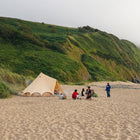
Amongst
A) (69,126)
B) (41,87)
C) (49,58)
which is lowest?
(69,126)

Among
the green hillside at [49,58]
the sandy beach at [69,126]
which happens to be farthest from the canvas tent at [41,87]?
the green hillside at [49,58]

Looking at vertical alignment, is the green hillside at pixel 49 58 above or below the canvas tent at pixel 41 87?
above

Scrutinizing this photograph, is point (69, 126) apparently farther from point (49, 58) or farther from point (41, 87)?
point (49, 58)

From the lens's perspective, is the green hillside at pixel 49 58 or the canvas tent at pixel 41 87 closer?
the canvas tent at pixel 41 87

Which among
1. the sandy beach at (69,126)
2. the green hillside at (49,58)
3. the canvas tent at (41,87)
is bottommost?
the sandy beach at (69,126)

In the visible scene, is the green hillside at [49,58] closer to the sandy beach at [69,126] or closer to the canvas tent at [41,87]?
the canvas tent at [41,87]

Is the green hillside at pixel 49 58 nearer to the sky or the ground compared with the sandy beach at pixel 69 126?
nearer to the sky

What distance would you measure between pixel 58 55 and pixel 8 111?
46.1 meters

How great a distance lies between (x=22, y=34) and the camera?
210 ft

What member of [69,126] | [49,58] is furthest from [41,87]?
[49,58]

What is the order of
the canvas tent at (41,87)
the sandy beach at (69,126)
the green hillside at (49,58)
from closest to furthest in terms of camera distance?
1. the sandy beach at (69,126)
2. the canvas tent at (41,87)
3. the green hillside at (49,58)

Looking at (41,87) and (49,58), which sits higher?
(49,58)

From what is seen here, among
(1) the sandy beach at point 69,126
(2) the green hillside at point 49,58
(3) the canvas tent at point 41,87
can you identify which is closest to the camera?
(1) the sandy beach at point 69,126

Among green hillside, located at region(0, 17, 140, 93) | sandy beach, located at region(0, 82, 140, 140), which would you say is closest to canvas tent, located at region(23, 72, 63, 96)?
sandy beach, located at region(0, 82, 140, 140)
